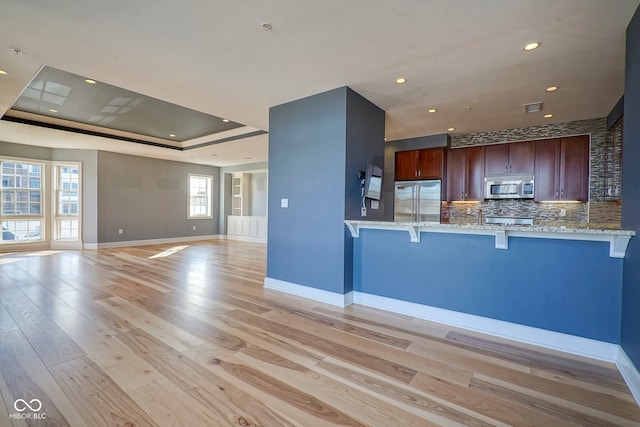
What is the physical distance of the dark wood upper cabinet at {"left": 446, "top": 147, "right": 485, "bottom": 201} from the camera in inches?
214

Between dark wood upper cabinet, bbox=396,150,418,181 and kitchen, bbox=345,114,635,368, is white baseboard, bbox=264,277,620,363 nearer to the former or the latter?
kitchen, bbox=345,114,635,368

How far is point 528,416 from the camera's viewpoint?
5.35ft

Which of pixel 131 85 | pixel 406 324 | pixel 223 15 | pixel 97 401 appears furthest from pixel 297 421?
pixel 131 85

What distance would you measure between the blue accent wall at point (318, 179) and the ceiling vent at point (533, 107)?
6.54ft

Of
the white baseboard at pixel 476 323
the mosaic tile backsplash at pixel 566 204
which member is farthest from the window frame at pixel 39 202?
the mosaic tile backsplash at pixel 566 204

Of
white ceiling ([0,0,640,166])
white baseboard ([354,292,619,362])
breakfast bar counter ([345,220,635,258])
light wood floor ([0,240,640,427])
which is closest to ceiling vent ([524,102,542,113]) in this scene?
white ceiling ([0,0,640,166])

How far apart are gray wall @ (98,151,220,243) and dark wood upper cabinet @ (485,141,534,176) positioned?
28.4 feet

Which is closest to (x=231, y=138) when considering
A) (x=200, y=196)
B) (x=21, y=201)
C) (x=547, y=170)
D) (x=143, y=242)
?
(x=200, y=196)

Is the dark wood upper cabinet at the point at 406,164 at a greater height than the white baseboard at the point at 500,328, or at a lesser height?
greater

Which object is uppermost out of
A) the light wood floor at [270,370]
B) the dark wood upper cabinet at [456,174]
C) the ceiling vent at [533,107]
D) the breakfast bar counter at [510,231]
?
the ceiling vent at [533,107]

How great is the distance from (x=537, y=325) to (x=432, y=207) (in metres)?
3.32

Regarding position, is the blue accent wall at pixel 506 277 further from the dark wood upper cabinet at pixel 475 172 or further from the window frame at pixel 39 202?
the window frame at pixel 39 202

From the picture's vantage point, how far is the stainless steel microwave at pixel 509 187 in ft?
16.4

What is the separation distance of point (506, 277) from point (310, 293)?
220 cm
